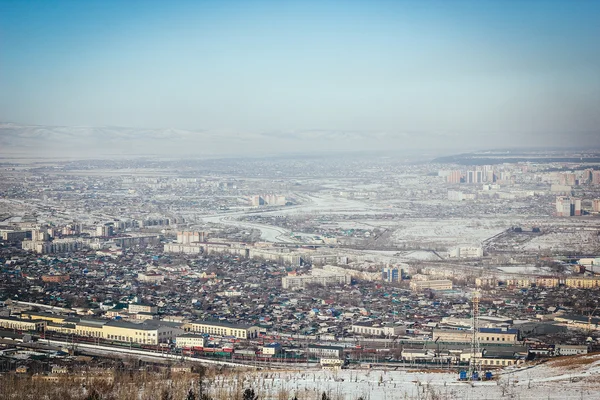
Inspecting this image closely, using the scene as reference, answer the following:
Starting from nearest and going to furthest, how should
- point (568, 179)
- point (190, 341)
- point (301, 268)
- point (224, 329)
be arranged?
point (190, 341)
point (224, 329)
point (301, 268)
point (568, 179)

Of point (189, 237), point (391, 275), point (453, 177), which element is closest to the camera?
point (391, 275)

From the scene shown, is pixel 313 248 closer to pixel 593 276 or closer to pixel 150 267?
pixel 150 267

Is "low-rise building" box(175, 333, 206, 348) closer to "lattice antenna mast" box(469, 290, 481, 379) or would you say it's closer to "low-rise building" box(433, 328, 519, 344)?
"low-rise building" box(433, 328, 519, 344)

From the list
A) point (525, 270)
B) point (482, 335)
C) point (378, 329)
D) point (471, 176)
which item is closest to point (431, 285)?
point (525, 270)

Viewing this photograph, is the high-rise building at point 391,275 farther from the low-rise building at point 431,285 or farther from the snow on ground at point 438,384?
the snow on ground at point 438,384

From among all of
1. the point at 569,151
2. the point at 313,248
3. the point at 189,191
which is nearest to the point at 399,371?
the point at 313,248

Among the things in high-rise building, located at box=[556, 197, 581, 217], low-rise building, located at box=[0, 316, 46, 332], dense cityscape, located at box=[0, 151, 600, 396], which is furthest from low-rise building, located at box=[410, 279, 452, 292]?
high-rise building, located at box=[556, 197, 581, 217]

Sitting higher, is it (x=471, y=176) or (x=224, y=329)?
(x=471, y=176)

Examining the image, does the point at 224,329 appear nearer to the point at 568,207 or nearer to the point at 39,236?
the point at 39,236
